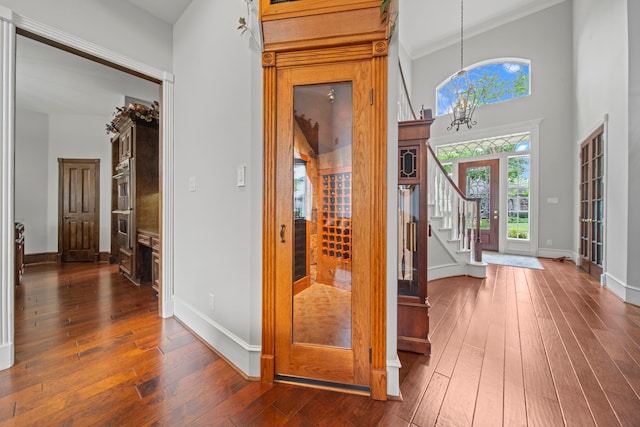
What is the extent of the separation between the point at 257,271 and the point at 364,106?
45.1 inches

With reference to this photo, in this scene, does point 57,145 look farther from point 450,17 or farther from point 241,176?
point 450,17

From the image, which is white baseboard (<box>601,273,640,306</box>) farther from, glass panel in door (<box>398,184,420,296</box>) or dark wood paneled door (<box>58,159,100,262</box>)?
dark wood paneled door (<box>58,159,100,262</box>)

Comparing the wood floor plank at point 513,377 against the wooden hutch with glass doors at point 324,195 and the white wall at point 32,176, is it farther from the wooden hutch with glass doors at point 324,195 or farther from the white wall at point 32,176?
the white wall at point 32,176

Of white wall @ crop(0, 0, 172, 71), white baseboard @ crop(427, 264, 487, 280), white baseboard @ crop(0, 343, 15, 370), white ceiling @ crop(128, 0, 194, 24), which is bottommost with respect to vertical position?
white baseboard @ crop(0, 343, 15, 370)

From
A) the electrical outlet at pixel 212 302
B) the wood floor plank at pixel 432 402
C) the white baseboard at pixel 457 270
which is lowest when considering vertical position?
the wood floor plank at pixel 432 402

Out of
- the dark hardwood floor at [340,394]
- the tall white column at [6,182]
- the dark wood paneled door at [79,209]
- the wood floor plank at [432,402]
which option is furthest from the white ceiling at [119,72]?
the wood floor plank at [432,402]

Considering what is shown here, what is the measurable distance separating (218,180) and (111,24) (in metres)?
1.71

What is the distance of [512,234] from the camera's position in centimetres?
585

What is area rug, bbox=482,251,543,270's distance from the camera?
4599 millimetres

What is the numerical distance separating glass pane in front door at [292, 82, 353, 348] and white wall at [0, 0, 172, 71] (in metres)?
1.85

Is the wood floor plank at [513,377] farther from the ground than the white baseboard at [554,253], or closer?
closer

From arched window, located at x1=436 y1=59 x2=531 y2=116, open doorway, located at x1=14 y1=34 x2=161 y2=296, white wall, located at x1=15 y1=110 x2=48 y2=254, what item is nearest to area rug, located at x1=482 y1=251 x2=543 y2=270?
arched window, located at x1=436 y1=59 x2=531 y2=116

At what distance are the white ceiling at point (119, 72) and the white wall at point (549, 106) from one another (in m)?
0.37

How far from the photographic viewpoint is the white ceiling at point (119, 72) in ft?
10.5
